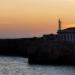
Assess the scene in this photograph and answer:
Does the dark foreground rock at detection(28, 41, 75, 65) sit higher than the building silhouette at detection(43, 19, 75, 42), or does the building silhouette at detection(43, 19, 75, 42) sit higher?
the building silhouette at detection(43, 19, 75, 42)

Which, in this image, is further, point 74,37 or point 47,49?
point 74,37

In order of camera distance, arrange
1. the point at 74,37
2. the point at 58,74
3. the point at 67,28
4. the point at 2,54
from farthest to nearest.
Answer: the point at 2,54 → the point at 67,28 → the point at 74,37 → the point at 58,74

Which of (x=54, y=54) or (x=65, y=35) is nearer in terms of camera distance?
(x=54, y=54)

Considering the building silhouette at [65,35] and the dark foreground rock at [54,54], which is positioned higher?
the building silhouette at [65,35]

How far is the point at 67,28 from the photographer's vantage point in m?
42.3

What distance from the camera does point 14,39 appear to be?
53812 millimetres

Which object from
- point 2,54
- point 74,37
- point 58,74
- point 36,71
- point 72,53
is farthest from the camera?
Result: point 2,54

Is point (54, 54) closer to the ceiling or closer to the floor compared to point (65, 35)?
closer to the floor

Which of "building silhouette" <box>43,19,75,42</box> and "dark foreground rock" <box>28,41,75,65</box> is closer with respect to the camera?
"dark foreground rock" <box>28,41,75,65</box>

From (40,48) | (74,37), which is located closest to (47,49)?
(40,48)

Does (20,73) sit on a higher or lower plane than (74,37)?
lower

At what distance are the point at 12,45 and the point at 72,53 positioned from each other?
19.6m

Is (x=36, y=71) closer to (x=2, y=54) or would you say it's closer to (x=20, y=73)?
(x=20, y=73)

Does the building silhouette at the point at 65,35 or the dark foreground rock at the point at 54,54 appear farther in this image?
the building silhouette at the point at 65,35
